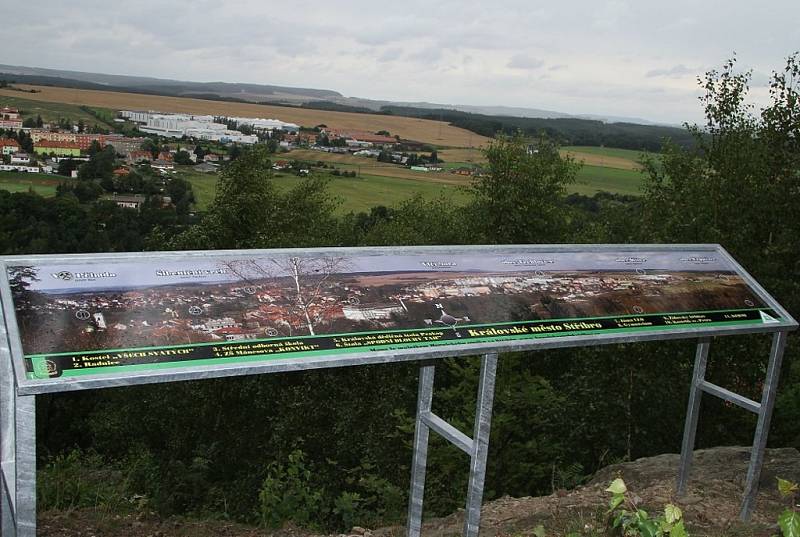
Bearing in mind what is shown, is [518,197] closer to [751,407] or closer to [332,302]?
[751,407]

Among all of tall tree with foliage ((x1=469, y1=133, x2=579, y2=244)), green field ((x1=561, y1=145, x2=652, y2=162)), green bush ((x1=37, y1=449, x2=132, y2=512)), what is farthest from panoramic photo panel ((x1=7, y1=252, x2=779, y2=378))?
green field ((x1=561, y1=145, x2=652, y2=162))

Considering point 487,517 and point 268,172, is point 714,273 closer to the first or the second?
point 487,517

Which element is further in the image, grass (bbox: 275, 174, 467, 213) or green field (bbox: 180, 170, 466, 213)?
grass (bbox: 275, 174, 467, 213)

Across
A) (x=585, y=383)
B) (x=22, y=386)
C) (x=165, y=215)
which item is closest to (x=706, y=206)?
(x=585, y=383)

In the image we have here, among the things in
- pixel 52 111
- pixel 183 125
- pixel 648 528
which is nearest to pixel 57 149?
pixel 52 111

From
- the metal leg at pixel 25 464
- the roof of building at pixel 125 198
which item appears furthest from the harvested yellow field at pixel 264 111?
the metal leg at pixel 25 464

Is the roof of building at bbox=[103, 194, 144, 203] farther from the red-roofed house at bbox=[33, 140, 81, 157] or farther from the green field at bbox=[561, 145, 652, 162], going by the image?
the green field at bbox=[561, 145, 652, 162]

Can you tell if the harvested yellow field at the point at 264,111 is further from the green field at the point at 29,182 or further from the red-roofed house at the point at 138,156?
the green field at the point at 29,182
